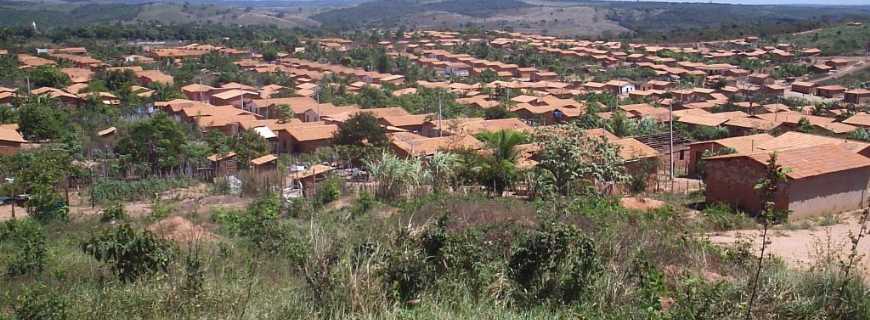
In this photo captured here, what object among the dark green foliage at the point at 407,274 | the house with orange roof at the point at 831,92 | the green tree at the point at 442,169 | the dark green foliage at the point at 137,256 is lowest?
the house with orange roof at the point at 831,92

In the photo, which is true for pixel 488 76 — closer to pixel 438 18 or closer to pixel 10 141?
pixel 10 141

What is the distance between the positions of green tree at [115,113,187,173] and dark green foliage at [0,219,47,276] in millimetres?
9224

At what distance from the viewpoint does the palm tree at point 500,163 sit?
53.3ft

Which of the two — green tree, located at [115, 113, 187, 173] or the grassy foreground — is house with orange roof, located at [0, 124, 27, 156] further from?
the grassy foreground

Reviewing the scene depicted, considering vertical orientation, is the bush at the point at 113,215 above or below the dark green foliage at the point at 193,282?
below

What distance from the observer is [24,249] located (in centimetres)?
852

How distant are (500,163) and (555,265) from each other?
409 inches

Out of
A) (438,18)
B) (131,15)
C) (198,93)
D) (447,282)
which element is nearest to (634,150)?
(447,282)

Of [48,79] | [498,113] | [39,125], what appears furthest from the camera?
[48,79]

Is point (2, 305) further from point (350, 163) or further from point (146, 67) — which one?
point (146, 67)

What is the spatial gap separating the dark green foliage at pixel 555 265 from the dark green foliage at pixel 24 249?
522 centimetres

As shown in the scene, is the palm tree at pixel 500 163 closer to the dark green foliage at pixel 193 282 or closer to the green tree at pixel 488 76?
the dark green foliage at pixel 193 282

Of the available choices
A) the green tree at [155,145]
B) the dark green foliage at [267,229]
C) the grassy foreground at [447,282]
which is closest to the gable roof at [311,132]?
the green tree at [155,145]

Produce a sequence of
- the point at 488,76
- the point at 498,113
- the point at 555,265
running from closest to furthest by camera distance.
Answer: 1. the point at 555,265
2. the point at 498,113
3. the point at 488,76
